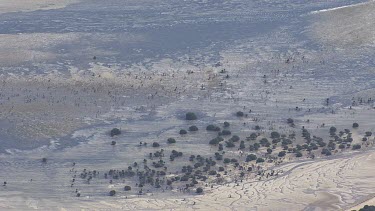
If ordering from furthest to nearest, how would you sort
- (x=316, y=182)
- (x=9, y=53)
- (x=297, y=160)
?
(x=9, y=53) → (x=297, y=160) → (x=316, y=182)

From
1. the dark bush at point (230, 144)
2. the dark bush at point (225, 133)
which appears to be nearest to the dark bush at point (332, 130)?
the dark bush at point (225, 133)

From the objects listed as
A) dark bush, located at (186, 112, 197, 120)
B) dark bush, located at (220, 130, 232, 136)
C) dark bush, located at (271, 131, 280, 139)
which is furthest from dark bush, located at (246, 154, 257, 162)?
dark bush, located at (186, 112, 197, 120)

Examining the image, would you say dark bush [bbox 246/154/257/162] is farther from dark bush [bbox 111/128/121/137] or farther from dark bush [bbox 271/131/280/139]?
dark bush [bbox 111/128/121/137]

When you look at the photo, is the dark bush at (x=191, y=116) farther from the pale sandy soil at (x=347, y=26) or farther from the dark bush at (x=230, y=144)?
the pale sandy soil at (x=347, y=26)

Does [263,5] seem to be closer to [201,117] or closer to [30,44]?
[30,44]

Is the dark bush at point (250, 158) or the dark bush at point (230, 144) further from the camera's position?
the dark bush at point (230, 144)

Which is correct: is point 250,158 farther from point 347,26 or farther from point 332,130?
point 347,26

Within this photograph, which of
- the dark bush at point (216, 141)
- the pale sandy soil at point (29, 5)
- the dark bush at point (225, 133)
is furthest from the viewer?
the pale sandy soil at point (29, 5)

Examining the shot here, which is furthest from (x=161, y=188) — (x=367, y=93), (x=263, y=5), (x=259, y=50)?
(x=263, y=5)
